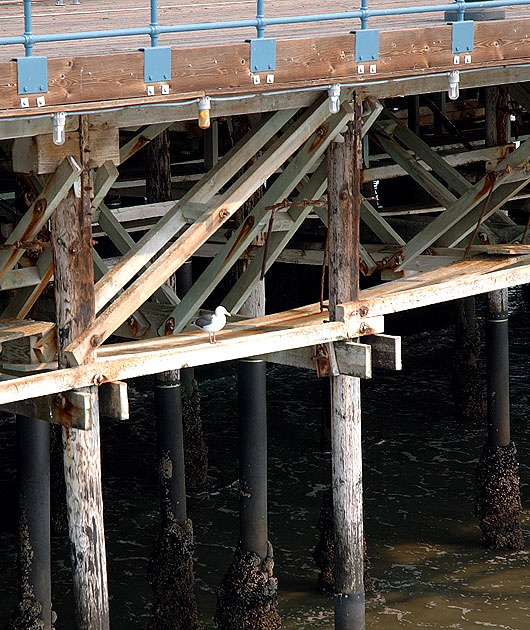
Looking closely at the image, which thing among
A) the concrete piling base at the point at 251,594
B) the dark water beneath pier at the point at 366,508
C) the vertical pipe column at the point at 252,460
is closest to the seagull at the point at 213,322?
the vertical pipe column at the point at 252,460

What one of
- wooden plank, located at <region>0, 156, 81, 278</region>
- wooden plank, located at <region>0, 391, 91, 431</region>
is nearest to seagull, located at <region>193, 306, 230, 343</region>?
wooden plank, located at <region>0, 391, 91, 431</region>

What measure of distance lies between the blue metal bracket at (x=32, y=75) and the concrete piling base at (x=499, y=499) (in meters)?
6.74

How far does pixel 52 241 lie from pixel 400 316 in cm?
1329

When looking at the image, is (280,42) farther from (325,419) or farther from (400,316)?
(400,316)

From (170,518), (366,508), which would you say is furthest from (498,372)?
(170,518)

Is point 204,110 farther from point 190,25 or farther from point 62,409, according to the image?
point 62,409

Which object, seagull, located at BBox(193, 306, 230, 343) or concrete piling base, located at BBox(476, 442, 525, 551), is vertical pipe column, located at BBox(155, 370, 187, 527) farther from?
concrete piling base, located at BBox(476, 442, 525, 551)

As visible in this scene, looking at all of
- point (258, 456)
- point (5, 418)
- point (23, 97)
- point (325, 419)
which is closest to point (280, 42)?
point (23, 97)

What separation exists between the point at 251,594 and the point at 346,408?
1820 mm

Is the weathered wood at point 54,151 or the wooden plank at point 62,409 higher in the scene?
the weathered wood at point 54,151

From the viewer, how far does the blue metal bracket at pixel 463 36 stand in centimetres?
789

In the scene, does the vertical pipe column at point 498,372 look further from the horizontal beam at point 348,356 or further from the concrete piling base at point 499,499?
the horizontal beam at point 348,356

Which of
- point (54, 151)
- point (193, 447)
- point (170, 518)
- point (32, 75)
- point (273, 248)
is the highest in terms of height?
point (32, 75)

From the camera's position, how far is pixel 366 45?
747 cm
